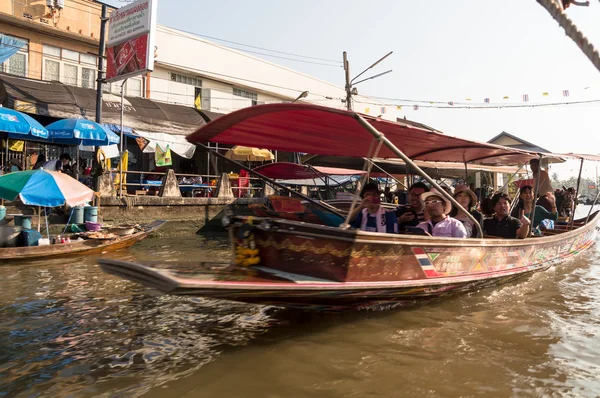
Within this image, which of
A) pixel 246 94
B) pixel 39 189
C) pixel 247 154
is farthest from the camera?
pixel 246 94

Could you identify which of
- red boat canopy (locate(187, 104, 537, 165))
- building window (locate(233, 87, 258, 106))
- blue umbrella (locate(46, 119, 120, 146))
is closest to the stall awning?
blue umbrella (locate(46, 119, 120, 146))

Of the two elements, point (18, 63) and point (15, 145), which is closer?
point (15, 145)

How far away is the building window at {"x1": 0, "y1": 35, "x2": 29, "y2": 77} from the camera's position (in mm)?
13719

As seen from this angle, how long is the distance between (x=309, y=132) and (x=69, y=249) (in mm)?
6503

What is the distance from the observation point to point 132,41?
482 inches

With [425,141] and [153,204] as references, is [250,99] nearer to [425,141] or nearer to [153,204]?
[153,204]

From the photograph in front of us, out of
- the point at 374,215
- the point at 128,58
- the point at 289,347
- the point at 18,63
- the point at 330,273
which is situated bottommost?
the point at 289,347

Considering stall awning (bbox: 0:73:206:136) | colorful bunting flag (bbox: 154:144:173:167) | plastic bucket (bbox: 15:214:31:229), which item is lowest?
plastic bucket (bbox: 15:214:31:229)

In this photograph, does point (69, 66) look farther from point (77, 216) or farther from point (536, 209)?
point (536, 209)

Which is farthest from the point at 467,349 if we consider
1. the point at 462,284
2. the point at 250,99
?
the point at 250,99

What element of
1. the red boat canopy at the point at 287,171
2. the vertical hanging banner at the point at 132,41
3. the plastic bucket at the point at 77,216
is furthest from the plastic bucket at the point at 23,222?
the red boat canopy at the point at 287,171

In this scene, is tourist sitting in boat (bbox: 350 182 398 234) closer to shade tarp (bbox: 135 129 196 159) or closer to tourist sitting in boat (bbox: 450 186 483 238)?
tourist sitting in boat (bbox: 450 186 483 238)

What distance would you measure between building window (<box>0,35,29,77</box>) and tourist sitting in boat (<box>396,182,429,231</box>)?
1410cm

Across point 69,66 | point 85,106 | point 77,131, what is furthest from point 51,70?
point 77,131
